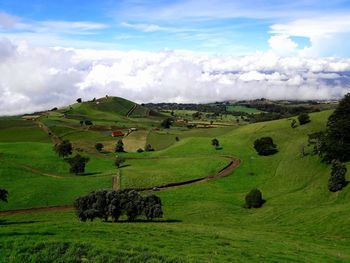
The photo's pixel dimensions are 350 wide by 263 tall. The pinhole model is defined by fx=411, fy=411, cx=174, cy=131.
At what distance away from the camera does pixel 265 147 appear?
130 metres

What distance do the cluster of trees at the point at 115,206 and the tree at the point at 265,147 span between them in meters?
69.4

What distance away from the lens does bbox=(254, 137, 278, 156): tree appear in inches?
5103

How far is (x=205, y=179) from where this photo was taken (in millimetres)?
113562

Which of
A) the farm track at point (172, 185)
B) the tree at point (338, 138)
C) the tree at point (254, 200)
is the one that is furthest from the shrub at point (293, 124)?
the tree at point (254, 200)

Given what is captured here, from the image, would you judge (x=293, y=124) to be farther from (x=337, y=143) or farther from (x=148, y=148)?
(x=148, y=148)

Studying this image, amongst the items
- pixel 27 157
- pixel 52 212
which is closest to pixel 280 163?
pixel 52 212

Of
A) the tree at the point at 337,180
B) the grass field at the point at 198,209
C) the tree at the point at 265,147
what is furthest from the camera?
the tree at the point at 265,147

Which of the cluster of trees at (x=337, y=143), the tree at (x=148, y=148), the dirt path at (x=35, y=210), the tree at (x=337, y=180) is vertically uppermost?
the cluster of trees at (x=337, y=143)

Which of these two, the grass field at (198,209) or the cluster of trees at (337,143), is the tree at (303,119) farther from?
the cluster of trees at (337,143)

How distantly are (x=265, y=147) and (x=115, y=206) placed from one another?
75192 mm

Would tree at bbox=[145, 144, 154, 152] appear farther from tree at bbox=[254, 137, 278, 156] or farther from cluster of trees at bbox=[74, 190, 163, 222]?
cluster of trees at bbox=[74, 190, 163, 222]

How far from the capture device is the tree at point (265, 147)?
130 meters

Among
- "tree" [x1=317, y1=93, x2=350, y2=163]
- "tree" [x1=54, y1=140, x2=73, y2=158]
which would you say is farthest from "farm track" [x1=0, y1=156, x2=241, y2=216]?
"tree" [x1=54, y1=140, x2=73, y2=158]

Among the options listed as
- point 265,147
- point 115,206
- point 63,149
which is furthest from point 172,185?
point 63,149
